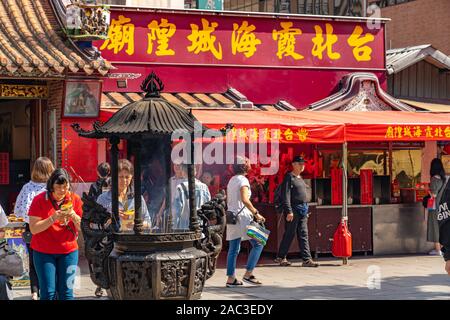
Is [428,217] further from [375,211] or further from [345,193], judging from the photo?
[345,193]

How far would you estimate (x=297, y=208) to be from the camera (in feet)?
53.6

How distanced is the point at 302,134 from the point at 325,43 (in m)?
4.63

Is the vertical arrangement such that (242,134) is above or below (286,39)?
below

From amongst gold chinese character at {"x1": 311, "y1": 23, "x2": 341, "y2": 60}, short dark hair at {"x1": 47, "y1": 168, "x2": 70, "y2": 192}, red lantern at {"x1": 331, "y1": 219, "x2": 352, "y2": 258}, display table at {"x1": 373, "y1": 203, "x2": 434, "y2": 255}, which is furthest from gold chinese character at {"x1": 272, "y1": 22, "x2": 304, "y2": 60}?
short dark hair at {"x1": 47, "y1": 168, "x2": 70, "y2": 192}

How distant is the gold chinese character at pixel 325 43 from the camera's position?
65.2 feet

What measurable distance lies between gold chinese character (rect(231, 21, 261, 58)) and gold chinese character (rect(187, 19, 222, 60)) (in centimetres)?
34

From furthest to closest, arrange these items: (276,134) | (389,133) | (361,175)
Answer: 1. (361,175)
2. (389,133)
3. (276,134)

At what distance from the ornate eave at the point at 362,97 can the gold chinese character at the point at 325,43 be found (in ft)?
1.95

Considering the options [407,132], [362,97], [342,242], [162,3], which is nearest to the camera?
[342,242]

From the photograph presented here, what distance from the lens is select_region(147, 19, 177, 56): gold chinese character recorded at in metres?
18.5

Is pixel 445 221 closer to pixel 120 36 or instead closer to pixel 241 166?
pixel 241 166

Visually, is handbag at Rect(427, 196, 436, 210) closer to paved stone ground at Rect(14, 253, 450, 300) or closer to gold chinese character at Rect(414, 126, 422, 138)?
paved stone ground at Rect(14, 253, 450, 300)

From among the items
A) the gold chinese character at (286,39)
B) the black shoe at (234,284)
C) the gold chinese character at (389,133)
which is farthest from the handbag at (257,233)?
the gold chinese character at (286,39)

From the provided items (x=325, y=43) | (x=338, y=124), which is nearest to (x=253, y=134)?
(x=338, y=124)
